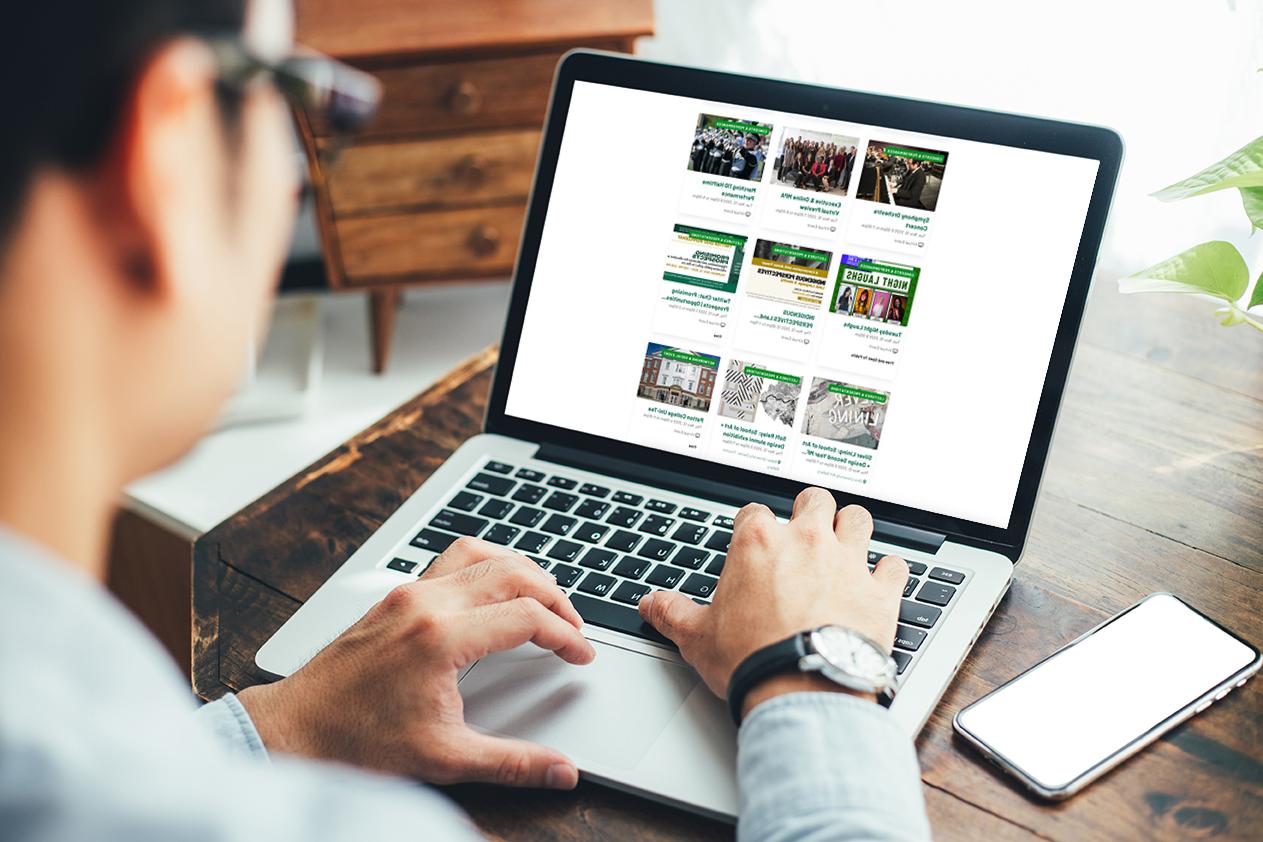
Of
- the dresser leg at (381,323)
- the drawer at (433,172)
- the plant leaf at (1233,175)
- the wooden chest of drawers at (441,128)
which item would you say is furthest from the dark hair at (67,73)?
the dresser leg at (381,323)

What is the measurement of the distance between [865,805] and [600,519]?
1.09 ft

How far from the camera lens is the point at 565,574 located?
2.60 feet

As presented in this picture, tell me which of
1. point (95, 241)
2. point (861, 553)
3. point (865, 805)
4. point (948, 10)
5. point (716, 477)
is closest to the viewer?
point (95, 241)

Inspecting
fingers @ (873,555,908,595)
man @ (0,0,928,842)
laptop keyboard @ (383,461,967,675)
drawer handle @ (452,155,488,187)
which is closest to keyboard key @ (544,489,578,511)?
laptop keyboard @ (383,461,967,675)

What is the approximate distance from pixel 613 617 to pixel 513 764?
14 cm

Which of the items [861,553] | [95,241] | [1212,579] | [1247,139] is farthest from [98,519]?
[1247,139]

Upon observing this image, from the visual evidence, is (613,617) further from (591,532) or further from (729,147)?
(729,147)

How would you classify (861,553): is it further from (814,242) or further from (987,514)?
(814,242)

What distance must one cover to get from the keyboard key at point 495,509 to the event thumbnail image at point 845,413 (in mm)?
230

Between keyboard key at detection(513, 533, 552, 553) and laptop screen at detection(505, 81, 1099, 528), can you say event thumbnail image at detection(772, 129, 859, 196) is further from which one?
keyboard key at detection(513, 533, 552, 553)

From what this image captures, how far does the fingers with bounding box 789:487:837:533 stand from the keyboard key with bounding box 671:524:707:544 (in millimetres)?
67

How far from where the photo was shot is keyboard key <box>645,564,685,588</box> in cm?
78

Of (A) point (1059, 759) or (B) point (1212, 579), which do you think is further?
(B) point (1212, 579)

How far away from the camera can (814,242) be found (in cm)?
83
